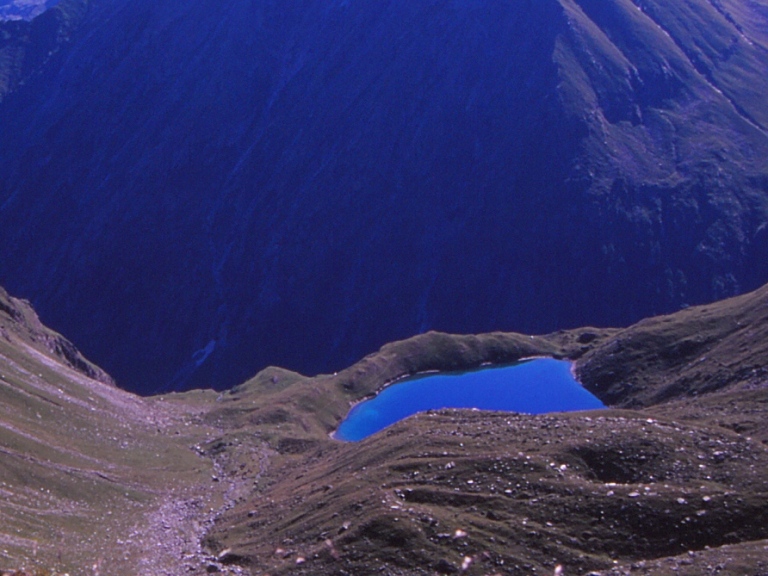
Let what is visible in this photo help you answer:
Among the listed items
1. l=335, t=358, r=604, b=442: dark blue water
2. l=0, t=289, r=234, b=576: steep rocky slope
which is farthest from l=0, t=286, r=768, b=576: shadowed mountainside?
l=335, t=358, r=604, b=442: dark blue water

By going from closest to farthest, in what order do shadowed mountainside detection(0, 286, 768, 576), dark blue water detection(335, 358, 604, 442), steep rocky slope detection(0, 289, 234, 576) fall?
shadowed mountainside detection(0, 286, 768, 576) → steep rocky slope detection(0, 289, 234, 576) → dark blue water detection(335, 358, 604, 442)

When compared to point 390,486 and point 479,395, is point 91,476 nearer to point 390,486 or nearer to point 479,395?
point 390,486

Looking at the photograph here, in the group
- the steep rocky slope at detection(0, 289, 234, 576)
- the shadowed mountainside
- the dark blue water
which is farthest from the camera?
the dark blue water

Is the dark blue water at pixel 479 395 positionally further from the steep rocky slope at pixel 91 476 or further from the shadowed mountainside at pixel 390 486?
the steep rocky slope at pixel 91 476

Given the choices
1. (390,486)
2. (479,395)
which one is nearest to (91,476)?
(390,486)

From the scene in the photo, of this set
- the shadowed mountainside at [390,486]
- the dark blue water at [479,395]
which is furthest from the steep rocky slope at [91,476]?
the dark blue water at [479,395]

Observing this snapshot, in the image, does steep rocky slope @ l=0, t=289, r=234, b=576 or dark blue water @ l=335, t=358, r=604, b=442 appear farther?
dark blue water @ l=335, t=358, r=604, b=442

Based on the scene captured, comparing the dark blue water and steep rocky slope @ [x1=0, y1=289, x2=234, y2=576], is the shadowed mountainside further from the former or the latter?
the dark blue water
